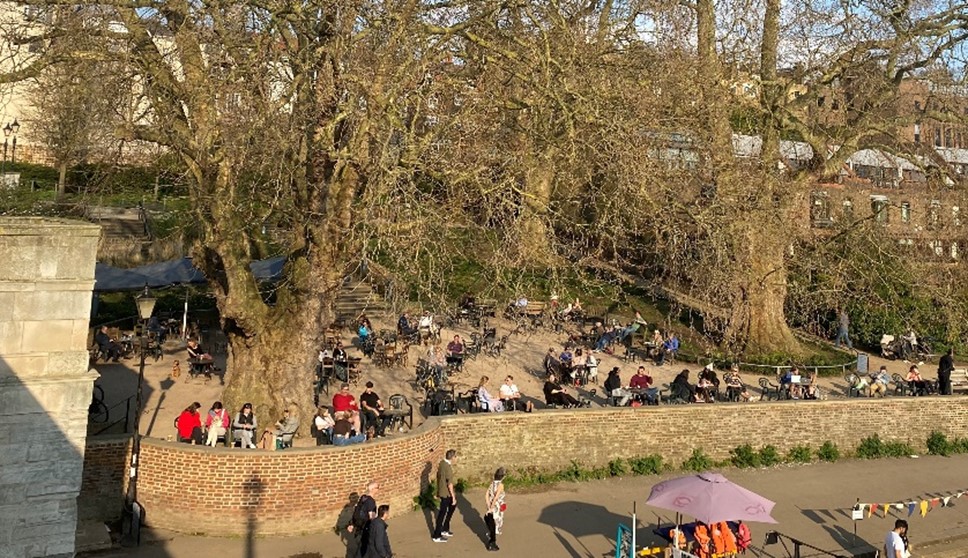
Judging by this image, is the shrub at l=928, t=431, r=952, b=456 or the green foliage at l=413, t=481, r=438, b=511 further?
the shrub at l=928, t=431, r=952, b=456

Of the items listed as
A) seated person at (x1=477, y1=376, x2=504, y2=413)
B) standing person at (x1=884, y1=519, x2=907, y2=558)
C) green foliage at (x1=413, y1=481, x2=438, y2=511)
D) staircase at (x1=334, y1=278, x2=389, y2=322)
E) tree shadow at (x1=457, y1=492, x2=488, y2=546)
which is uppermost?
staircase at (x1=334, y1=278, x2=389, y2=322)

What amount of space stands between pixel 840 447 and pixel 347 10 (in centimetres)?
1389

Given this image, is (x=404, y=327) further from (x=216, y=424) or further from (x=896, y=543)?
Result: (x=896, y=543)

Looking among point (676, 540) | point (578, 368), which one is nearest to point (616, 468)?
point (578, 368)

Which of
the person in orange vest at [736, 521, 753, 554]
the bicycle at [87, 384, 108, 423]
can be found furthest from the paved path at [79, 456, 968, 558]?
the bicycle at [87, 384, 108, 423]

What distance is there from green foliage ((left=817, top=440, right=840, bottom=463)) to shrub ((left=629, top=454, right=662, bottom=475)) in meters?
4.23

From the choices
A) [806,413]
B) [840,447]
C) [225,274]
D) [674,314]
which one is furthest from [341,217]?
[674,314]

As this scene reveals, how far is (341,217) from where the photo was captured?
12.8 metres

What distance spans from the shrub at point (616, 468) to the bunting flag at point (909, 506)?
4.12 m

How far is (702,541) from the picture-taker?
11.1 meters

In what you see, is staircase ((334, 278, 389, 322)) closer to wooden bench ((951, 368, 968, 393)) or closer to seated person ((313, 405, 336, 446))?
seated person ((313, 405, 336, 446))

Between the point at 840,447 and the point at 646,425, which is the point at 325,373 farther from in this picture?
the point at 840,447

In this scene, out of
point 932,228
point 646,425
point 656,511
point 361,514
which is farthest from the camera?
point 932,228

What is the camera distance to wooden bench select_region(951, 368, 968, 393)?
2020 centimetres
